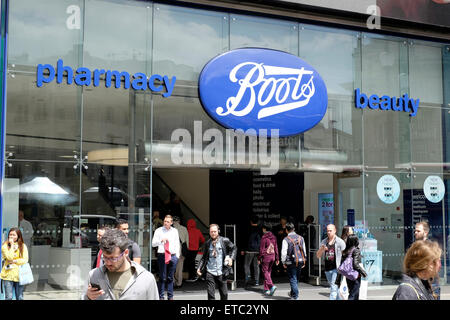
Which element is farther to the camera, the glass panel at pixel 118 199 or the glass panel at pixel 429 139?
the glass panel at pixel 429 139

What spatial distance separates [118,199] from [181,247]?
11.4ft

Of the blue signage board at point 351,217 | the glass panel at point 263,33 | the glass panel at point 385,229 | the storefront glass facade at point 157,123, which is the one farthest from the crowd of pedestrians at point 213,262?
the glass panel at point 263,33

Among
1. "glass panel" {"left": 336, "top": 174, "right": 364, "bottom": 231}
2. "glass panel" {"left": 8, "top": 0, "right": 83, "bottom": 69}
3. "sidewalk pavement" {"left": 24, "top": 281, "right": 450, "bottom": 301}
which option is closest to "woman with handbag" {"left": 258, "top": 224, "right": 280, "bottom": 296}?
"sidewalk pavement" {"left": 24, "top": 281, "right": 450, "bottom": 301}

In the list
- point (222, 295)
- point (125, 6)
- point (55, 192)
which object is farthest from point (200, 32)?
point (222, 295)

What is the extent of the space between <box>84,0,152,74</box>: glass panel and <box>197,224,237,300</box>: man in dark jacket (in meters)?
4.53

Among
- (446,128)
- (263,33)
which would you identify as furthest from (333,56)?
(446,128)

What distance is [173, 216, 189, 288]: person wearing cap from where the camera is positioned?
15.1m

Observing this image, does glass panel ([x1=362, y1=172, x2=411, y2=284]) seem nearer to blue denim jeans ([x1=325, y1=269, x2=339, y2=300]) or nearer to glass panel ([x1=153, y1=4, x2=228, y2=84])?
blue denim jeans ([x1=325, y1=269, x2=339, y2=300])

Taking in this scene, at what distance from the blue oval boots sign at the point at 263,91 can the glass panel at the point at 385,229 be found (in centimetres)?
253

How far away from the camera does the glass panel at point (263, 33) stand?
14.0 metres

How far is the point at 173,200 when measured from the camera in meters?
19.5

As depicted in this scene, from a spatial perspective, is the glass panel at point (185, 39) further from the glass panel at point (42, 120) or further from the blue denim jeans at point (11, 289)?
the blue denim jeans at point (11, 289)
